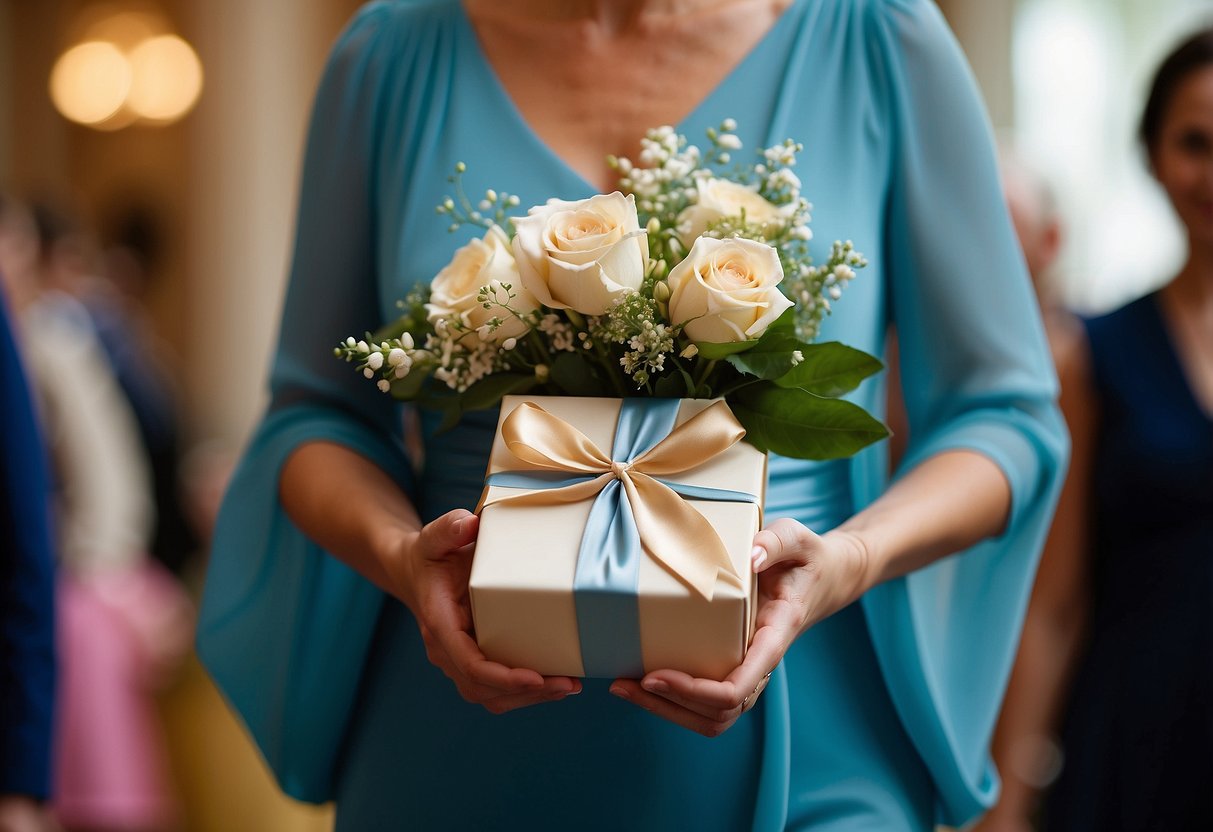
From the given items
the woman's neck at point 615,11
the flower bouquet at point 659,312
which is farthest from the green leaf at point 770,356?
the woman's neck at point 615,11

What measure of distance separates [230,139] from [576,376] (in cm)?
878

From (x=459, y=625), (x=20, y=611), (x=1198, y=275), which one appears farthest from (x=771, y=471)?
(x=1198, y=275)

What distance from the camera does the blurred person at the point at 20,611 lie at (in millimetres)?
2148

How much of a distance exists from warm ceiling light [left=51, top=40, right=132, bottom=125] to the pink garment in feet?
21.2

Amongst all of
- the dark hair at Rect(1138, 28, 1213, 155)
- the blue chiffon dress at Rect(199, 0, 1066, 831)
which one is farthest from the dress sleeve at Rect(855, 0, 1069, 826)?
the dark hair at Rect(1138, 28, 1213, 155)

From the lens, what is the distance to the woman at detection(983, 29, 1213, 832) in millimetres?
2572

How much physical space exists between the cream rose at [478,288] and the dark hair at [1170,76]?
75.2 inches

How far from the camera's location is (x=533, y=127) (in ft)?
5.75

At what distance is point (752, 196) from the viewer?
1.46m

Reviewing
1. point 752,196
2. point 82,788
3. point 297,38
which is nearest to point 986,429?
point 752,196

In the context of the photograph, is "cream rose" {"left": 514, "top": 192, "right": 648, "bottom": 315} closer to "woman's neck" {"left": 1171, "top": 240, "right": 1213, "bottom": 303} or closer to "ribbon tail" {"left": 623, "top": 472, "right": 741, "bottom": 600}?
"ribbon tail" {"left": 623, "top": 472, "right": 741, "bottom": 600}

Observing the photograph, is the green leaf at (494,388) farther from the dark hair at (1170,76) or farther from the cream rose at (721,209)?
the dark hair at (1170,76)

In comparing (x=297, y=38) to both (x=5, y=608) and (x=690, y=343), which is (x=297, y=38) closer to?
(x=5, y=608)

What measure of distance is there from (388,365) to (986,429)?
68 cm
